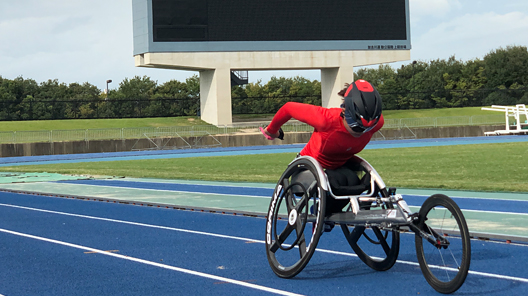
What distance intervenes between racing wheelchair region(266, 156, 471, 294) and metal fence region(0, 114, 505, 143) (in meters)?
39.6

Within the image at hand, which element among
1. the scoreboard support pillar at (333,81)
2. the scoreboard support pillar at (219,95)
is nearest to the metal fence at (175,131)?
the scoreboard support pillar at (219,95)

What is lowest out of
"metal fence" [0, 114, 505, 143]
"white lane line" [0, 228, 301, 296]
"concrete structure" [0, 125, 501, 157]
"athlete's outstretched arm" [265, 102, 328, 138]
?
"white lane line" [0, 228, 301, 296]

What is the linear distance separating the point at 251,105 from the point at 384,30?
57.5 feet

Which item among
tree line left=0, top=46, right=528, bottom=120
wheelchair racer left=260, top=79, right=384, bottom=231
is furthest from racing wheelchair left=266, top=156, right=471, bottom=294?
tree line left=0, top=46, right=528, bottom=120

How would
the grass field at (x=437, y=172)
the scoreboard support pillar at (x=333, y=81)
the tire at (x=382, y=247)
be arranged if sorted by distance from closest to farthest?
the tire at (x=382, y=247) → the grass field at (x=437, y=172) → the scoreboard support pillar at (x=333, y=81)

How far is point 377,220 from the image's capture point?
19.4 ft

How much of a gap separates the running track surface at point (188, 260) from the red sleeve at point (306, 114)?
1.46 m

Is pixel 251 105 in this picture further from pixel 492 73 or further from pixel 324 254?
pixel 324 254

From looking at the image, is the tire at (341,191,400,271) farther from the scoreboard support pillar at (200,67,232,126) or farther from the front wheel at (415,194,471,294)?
the scoreboard support pillar at (200,67,232,126)

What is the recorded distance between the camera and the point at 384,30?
5525 cm

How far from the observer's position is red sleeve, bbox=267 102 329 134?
241 inches

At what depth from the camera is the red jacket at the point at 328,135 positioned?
6.11 metres

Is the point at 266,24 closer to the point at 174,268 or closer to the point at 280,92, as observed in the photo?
the point at 280,92

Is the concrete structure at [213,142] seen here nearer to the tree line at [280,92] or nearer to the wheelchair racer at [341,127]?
the tree line at [280,92]
